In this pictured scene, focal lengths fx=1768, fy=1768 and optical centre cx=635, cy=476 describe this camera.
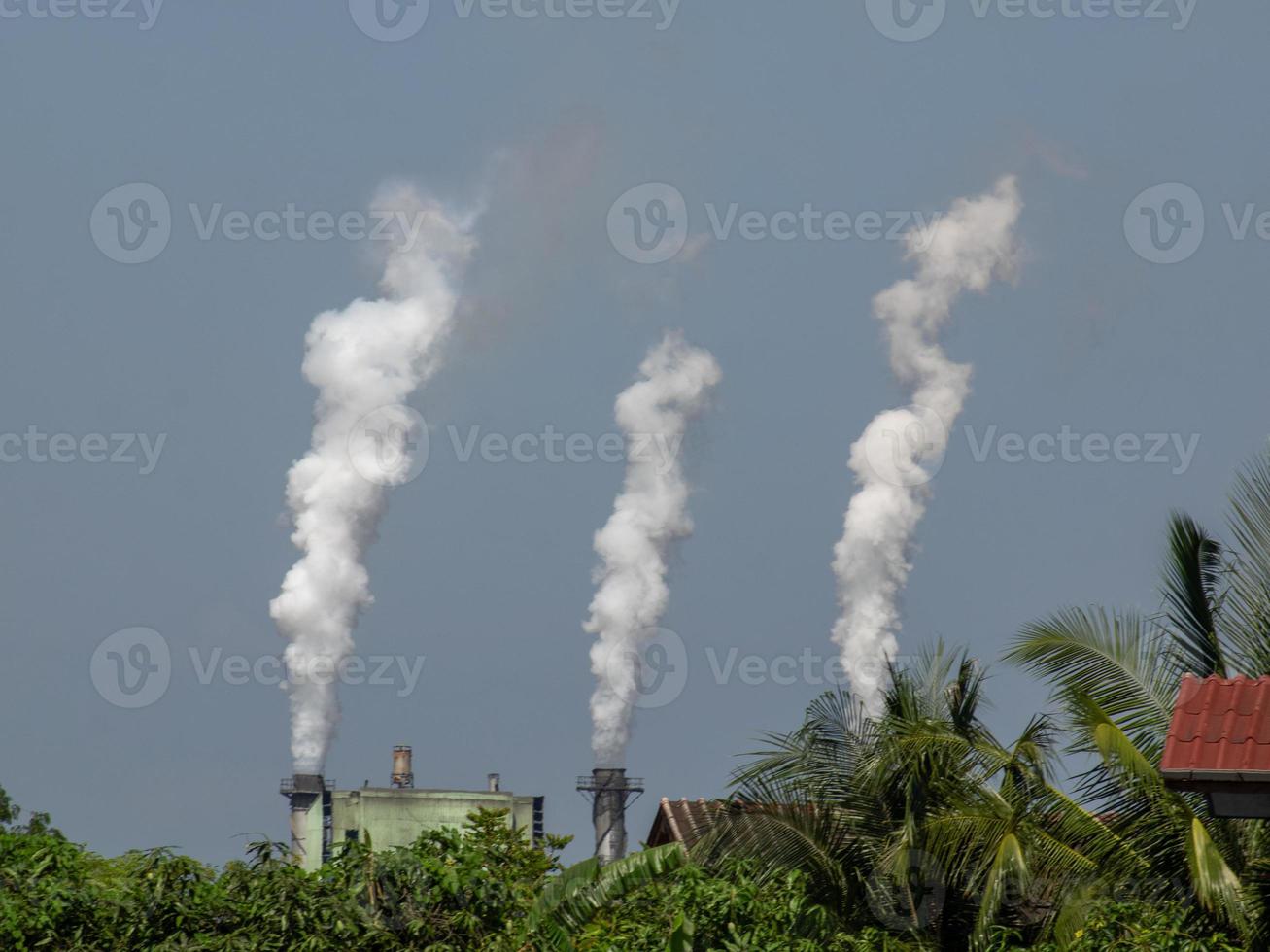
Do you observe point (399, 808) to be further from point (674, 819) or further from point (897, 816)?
point (897, 816)

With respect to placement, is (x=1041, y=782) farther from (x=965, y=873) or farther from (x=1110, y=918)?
(x=1110, y=918)

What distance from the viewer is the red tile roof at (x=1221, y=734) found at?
10008 mm

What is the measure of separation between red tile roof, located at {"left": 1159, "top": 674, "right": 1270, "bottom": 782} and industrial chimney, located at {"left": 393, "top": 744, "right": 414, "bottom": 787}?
91151 mm

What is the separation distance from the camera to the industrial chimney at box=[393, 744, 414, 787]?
9931 centimetres

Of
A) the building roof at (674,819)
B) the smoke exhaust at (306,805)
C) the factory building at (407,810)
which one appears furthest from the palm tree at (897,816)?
the smoke exhaust at (306,805)

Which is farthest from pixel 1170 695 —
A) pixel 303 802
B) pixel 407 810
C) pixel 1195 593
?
pixel 303 802

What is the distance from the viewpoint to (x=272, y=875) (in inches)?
580

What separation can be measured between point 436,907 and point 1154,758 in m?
6.27

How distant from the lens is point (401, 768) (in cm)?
9969

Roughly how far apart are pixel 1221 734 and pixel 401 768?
9213 cm

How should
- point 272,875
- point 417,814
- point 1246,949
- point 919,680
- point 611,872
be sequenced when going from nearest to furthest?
point 1246,949
point 272,875
point 611,872
point 919,680
point 417,814

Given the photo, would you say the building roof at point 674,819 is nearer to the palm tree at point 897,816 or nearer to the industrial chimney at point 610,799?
the palm tree at point 897,816

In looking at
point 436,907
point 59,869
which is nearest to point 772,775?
point 436,907

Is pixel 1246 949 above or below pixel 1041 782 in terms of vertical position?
below
